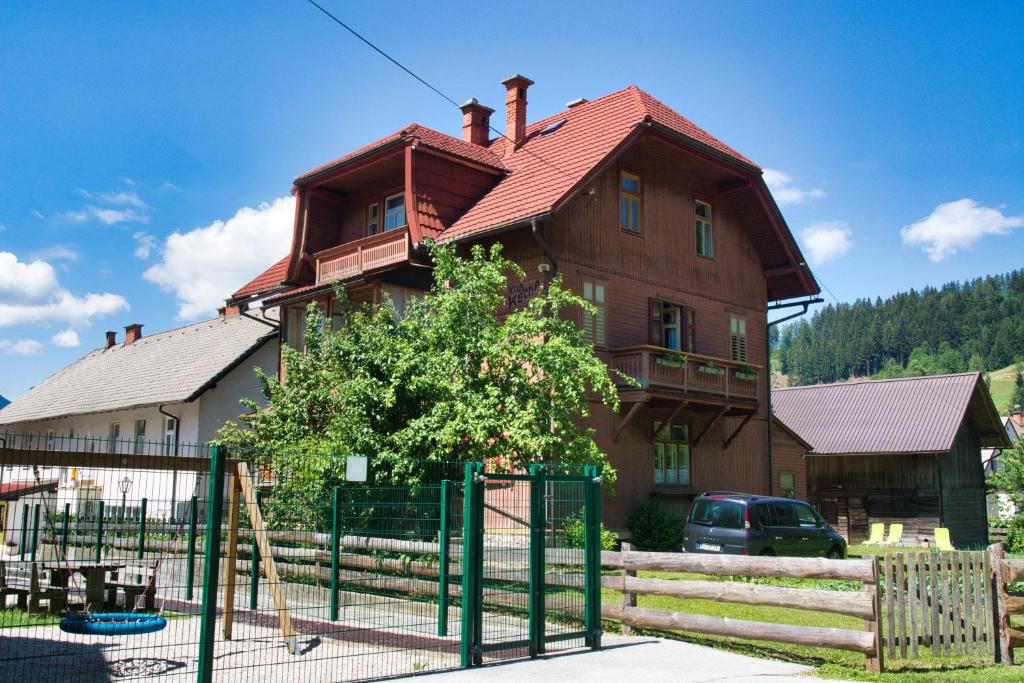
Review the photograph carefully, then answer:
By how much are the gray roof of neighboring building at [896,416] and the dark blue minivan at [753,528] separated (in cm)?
1762

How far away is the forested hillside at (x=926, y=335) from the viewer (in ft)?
537

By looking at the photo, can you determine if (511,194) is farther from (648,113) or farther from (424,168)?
(648,113)

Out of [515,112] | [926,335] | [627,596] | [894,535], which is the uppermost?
[926,335]

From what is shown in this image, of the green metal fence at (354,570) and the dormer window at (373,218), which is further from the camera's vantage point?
the dormer window at (373,218)

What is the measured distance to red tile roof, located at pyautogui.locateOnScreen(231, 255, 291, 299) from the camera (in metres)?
29.7

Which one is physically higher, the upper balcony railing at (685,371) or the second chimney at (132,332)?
the second chimney at (132,332)

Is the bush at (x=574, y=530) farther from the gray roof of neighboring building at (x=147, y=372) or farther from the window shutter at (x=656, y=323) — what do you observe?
the gray roof of neighboring building at (x=147, y=372)

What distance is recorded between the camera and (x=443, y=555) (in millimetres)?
10094

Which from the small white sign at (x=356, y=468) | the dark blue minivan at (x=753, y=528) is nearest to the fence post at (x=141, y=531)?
the small white sign at (x=356, y=468)

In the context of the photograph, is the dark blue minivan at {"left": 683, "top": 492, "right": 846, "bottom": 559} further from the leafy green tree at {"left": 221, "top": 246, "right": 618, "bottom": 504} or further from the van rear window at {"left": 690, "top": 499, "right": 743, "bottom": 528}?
the leafy green tree at {"left": 221, "top": 246, "right": 618, "bottom": 504}

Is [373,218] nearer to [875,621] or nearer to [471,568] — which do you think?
[471,568]

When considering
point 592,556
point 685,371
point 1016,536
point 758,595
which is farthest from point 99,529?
point 1016,536

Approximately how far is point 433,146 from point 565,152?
3341 millimetres

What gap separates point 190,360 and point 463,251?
53.5 feet
